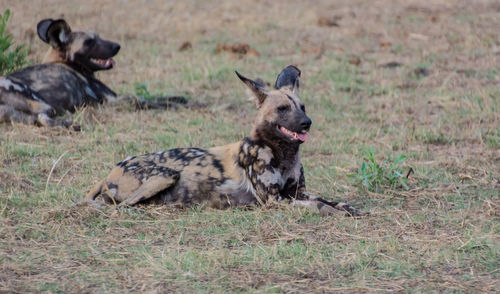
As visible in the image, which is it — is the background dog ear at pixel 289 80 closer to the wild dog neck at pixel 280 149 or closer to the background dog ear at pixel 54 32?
the wild dog neck at pixel 280 149

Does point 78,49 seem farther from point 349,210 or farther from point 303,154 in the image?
point 349,210

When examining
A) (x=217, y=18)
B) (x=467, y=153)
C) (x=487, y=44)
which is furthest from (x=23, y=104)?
(x=487, y=44)

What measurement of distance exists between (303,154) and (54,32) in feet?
10.4

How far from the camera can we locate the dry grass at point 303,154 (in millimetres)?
3459

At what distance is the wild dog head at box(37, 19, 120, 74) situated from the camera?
25.7ft

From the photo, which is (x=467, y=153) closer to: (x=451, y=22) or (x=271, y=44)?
(x=271, y=44)

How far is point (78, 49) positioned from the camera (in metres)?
7.87

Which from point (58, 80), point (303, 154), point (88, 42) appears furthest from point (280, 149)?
point (88, 42)

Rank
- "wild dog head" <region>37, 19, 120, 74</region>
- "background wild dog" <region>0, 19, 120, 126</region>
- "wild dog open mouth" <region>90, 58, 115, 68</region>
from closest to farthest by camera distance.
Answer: "background wild dog" <region>0, 19, 120, 126</region>, "wild dog head" <region>37, 19, 120, 74</region>, "wild dog open mouth" <region>90, 58, 115, 68</region>

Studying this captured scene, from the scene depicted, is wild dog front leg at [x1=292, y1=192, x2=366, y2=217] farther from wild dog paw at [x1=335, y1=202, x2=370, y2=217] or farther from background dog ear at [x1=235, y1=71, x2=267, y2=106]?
background dog ear at [x1=235, y1=71, x2=267, y2=106]

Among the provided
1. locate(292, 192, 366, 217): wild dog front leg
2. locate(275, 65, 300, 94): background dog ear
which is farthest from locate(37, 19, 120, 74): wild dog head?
locate(292, 192, 366, 217): wild dog front leg

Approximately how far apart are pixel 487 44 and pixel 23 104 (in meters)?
5.86

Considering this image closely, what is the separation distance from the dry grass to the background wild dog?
25 cm

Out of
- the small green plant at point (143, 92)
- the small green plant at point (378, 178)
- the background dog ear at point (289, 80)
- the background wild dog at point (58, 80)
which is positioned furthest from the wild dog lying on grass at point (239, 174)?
the small green plant at point (143, 92)
